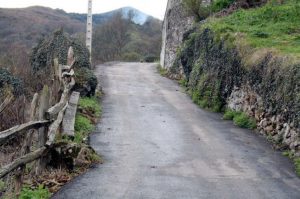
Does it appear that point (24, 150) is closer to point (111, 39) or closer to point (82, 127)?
point (82, 127)

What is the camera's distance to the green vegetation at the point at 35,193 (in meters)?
7.84

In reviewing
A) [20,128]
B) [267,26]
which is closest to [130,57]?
[267,26]

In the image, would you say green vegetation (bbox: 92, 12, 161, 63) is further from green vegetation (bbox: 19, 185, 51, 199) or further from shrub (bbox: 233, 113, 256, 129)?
green vegetation (bbox: 19, 185, 51, 199)

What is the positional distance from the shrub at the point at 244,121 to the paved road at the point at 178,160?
28 cm

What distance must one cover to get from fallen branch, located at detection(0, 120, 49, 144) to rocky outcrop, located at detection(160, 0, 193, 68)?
2045 cm

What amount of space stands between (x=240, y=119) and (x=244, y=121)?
219mm

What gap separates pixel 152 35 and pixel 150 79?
165ft

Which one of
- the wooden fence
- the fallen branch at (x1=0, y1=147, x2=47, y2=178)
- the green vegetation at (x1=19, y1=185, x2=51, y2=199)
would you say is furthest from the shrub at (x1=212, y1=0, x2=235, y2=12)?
the green vegetation at (x1=19, y1=185, x2=51, y2=199)

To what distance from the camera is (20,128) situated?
799 cm

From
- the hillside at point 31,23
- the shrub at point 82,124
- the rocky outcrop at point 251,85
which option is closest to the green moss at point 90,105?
the shrub at point 82,124

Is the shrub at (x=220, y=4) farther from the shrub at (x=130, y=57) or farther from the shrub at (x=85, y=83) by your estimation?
the shrub at (x=130, y=57)

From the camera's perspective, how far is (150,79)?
26906 mm

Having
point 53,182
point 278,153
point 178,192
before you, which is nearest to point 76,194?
point 53,182

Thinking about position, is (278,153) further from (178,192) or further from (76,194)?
(76,194)
